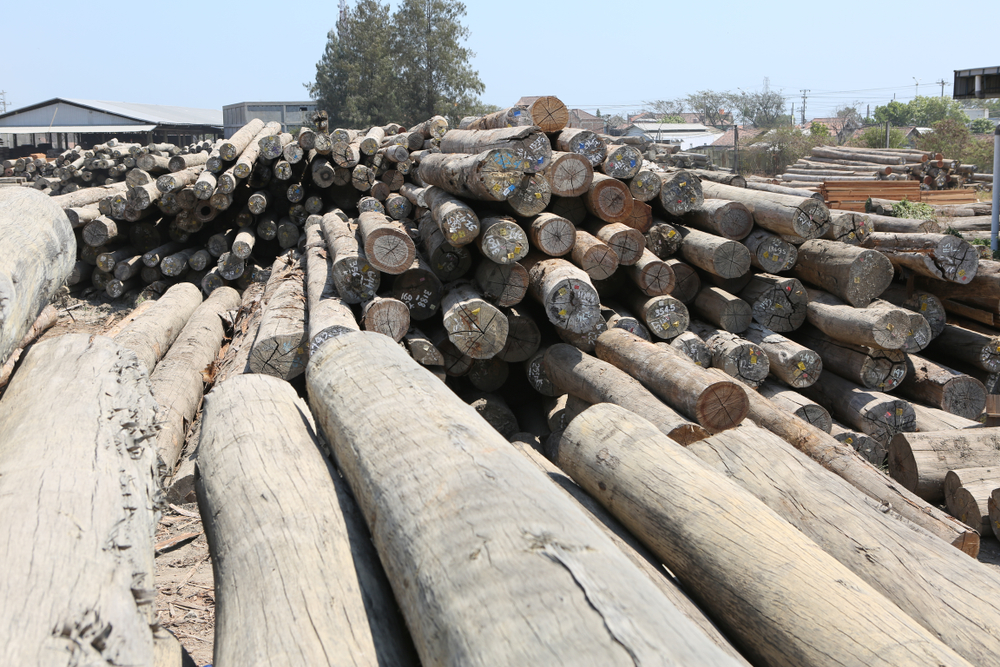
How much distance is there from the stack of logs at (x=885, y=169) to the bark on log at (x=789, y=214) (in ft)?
50.1

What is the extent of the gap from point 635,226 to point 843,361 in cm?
240

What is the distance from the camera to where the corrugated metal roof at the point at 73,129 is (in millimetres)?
34062

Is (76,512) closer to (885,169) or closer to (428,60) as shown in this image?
(885,169)

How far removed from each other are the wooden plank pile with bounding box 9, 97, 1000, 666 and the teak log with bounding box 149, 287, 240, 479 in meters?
0.05

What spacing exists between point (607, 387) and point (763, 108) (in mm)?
87238

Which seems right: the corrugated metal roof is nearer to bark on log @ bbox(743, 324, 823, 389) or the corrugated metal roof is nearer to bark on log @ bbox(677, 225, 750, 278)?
bark on log @ bbox(677, 225, 750, 278)

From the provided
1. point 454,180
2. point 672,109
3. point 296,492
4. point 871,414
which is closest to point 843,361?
point 871,414

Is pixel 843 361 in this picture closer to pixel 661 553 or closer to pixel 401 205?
pixel 661 553

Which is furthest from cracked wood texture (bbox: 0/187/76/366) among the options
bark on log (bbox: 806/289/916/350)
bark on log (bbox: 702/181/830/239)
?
bark on log (bbox: 806/289/916/350)

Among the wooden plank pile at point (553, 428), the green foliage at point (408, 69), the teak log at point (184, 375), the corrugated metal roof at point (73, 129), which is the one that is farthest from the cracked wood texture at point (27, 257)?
the green foliage at point (408, 69)

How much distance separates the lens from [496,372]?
668 cm

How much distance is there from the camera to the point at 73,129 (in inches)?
1359

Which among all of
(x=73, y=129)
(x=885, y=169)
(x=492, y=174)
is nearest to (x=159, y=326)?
(x=492, y=174)

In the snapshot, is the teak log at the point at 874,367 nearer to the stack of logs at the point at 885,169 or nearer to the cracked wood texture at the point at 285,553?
the cracked wood texture at the point at 285,553
